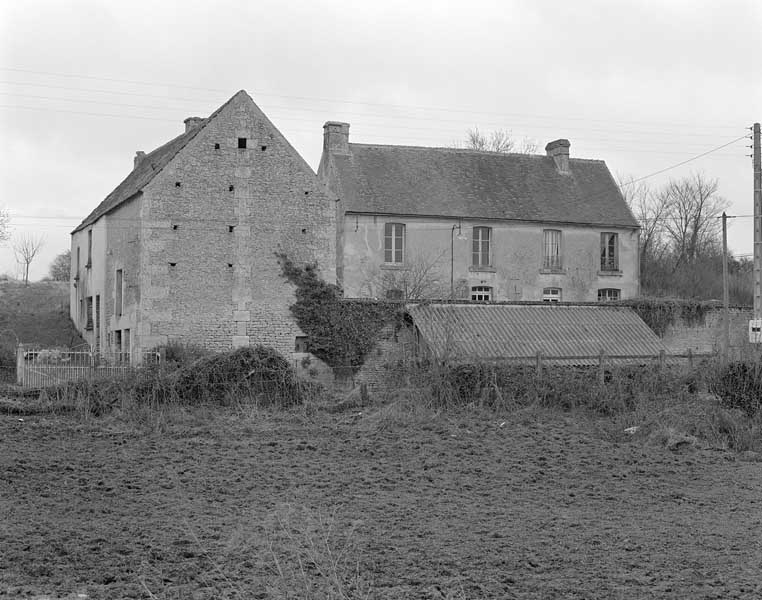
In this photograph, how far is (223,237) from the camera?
27.2 meters

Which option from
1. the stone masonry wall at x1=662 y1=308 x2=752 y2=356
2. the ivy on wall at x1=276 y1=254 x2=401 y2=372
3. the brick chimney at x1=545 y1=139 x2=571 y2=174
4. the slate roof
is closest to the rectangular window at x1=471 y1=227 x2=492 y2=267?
the brick chimney at x1=545 y1=139 x2=571 y2=174

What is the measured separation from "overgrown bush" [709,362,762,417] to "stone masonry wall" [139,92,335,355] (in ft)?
36.9

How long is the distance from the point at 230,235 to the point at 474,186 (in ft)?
46.3

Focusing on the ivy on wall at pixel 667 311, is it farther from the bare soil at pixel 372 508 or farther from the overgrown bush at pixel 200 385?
the overgrown bush at pixel 200 385

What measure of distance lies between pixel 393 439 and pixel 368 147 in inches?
893

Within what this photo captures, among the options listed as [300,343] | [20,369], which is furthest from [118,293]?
[20,369]

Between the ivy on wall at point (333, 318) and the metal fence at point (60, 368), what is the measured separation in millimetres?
6004

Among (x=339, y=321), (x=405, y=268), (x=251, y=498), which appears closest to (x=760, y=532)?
(x=251, y=498)

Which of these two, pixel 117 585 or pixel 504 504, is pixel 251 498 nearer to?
pixel 504 504

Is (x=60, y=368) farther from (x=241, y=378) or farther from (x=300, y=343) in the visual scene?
(x=300, y=343)

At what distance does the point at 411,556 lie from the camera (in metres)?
9.98

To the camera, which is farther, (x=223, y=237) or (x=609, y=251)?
(x=609, y=251)

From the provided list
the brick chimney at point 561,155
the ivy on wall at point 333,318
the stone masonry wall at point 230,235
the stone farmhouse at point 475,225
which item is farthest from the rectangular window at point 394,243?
the ivy on wall at point 333,318

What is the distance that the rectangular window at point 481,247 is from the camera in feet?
123
